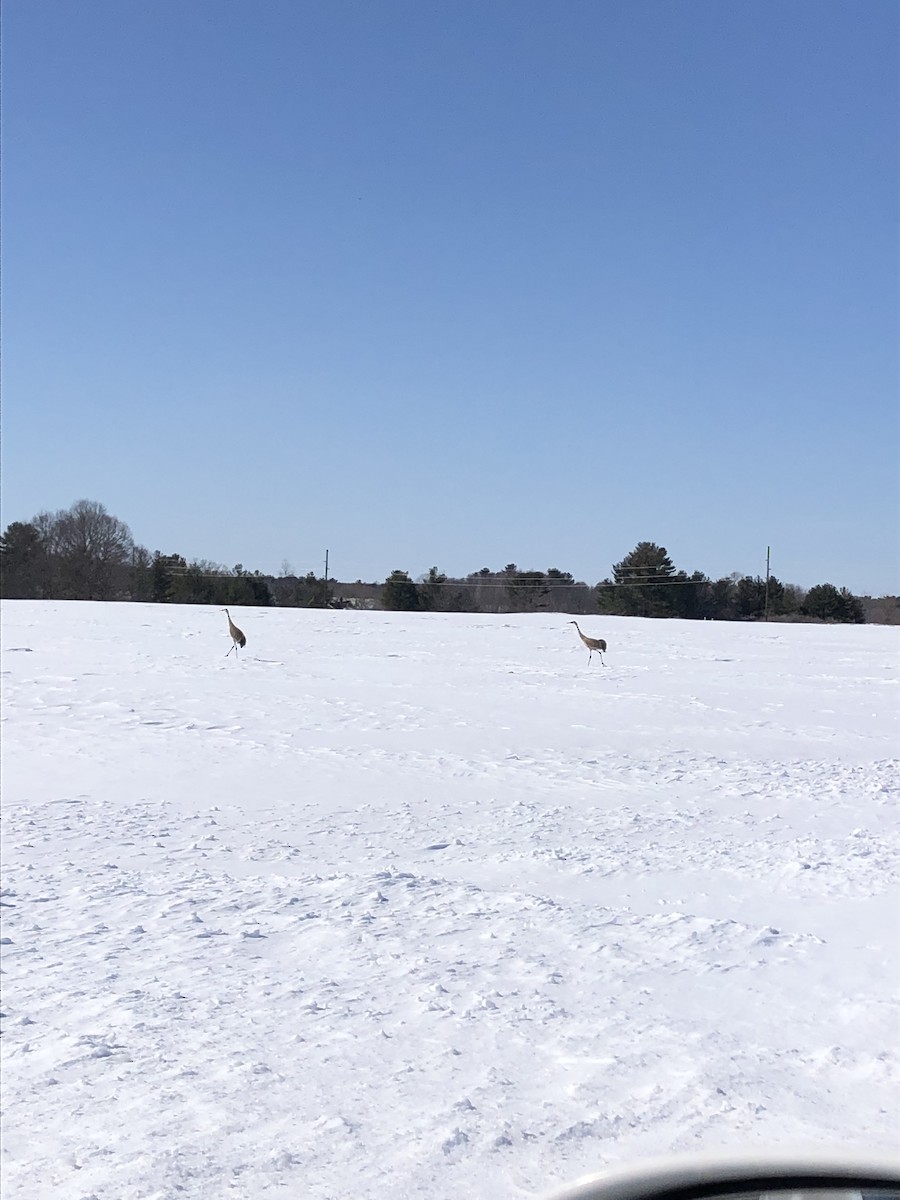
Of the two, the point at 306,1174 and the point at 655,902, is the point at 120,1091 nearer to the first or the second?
the point at 306,1174

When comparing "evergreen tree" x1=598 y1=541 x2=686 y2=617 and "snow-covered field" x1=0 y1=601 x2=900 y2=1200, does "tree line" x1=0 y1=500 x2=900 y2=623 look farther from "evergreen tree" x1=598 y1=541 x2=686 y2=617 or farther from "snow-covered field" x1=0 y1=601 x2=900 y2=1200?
"snow-covered field" x1=0 y1=601 x2=900 y2=1200

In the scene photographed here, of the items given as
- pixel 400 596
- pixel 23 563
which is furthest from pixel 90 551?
pixel 400 596

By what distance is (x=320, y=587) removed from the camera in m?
43.6

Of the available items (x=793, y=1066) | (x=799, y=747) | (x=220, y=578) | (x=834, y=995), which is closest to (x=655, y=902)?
(x=834, y=995)

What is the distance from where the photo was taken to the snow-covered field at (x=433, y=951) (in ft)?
8.96

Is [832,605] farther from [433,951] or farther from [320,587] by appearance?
[433,951]

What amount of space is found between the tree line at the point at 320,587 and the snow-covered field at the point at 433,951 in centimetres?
3120

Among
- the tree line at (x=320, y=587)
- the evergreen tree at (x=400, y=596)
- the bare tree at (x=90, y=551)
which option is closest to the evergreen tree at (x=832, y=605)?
the tree line at (x=320, y=587)

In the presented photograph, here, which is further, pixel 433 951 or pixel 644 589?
pixel 644 589

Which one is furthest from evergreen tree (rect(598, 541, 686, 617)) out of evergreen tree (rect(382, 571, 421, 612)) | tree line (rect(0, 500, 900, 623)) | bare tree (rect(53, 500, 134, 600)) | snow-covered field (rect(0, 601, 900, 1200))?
snow-covered field (rect(0, 601, 900, 1200))

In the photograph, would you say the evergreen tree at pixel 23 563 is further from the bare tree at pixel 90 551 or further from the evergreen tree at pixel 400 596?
the evergreen tree at pixel 400 596

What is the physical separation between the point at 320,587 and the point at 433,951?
39940 millimetres

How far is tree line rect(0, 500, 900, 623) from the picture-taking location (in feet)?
133

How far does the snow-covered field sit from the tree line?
31.2 m
